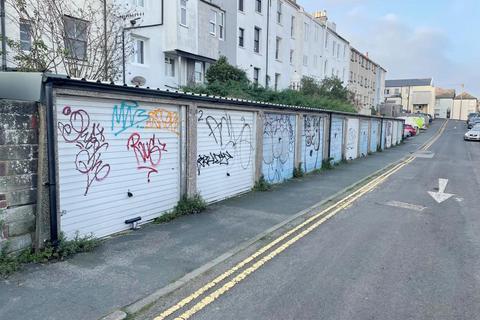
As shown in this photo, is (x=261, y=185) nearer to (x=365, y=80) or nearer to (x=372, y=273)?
(x=372, y=273)

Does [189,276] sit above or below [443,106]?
below

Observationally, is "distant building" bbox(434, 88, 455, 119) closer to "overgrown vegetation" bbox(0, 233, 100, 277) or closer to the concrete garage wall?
the concrete garage wall

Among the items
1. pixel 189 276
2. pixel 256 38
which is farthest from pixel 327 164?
pixel 256 38

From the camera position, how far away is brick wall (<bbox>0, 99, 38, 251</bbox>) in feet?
17.6

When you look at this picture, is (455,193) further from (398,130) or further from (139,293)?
(398,130)

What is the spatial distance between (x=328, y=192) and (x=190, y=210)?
5.15 meters

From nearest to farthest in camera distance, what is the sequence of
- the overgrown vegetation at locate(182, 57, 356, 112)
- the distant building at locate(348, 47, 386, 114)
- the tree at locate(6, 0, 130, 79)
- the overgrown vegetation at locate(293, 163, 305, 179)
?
the tree at locate(6, 0, 130, 79)
the overgrown vegetation at locate(293, 163, 305, 179)
the overgrown vegetation at locate(182, 57, 356, 112)
the distant building at locate(348, 47, 386, 114)

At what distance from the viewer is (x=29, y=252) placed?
563cm

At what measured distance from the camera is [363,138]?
2511 cm

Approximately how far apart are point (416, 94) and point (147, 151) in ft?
356

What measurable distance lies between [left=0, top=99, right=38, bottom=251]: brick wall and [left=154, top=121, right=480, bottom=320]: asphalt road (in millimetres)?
3175

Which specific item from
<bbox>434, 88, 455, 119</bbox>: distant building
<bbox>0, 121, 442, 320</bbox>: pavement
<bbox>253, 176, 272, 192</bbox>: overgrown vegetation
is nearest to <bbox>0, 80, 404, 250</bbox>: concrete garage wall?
<bbox>253, 176, 272, 192</bbox>: overgrown vegetation

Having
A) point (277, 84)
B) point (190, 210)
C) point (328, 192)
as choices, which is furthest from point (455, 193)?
point (277, 84)

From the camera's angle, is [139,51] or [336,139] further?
[139,51]
